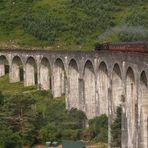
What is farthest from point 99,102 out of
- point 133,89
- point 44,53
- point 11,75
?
point 11,75

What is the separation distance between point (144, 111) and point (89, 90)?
64.0ft

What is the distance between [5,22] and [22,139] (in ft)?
251

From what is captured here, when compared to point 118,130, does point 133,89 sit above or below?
above

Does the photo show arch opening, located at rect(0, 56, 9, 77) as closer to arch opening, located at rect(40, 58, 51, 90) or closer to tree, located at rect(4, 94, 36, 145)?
arch opening, located at rect(40, 58, 51, 90)

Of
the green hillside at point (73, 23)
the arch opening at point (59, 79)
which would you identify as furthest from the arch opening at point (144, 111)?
the green hillside at point (73, 23)

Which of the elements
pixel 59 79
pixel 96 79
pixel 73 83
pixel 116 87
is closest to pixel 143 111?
pixel 116 87

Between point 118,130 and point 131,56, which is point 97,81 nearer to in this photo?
point 118,130

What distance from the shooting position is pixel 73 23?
12356cm

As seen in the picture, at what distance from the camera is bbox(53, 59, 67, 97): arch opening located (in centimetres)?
7642

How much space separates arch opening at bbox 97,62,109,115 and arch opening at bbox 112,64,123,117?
4245 millimetres

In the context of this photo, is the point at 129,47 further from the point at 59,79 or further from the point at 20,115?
the point at 59,79

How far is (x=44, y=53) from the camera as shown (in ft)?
263

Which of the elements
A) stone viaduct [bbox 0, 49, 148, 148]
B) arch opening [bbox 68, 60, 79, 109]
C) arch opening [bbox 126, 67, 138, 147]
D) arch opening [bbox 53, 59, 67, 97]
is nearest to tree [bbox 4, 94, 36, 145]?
stone viaduct [bbox 0, 49, 148, 148]

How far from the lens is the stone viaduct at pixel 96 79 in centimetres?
4600
